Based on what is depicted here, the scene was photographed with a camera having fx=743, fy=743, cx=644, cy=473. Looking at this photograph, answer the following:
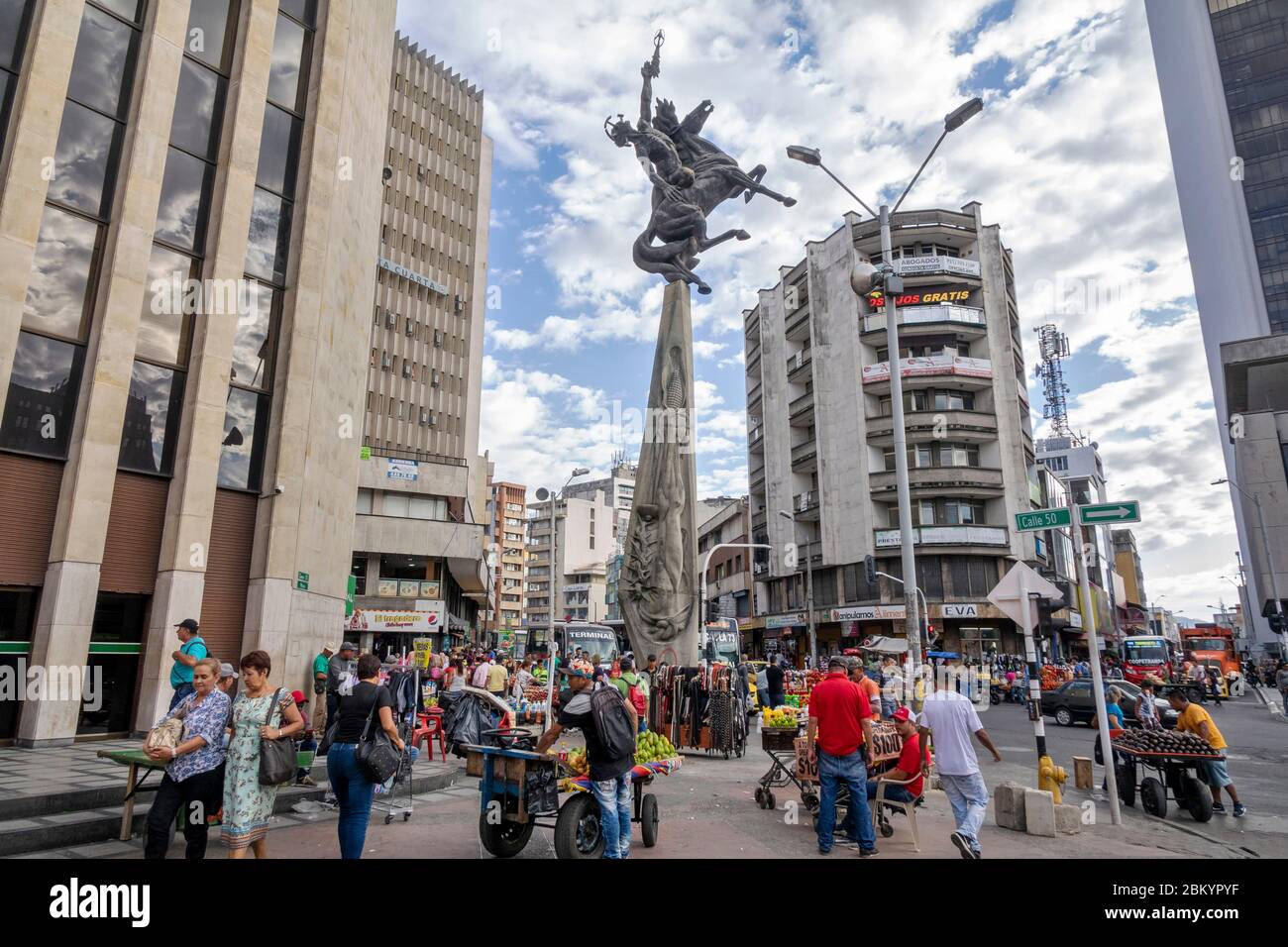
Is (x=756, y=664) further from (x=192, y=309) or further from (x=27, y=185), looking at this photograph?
(x=27, y=185)

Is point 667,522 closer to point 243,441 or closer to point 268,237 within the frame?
point 243,441

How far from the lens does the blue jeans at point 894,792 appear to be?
7754mm

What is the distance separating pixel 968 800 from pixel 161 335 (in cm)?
1529

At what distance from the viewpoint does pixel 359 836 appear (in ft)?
18.7

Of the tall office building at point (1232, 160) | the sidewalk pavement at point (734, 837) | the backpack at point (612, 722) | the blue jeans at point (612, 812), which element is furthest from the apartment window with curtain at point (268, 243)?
the tall office building at point (1232, 160)

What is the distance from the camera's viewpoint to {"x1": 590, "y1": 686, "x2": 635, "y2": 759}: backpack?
241 inches

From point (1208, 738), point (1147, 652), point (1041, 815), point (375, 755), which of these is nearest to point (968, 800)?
point (1041, 815)

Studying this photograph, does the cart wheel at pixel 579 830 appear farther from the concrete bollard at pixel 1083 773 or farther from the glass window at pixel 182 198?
the glass window at pixel 182 198

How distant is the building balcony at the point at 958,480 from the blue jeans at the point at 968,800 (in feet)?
138

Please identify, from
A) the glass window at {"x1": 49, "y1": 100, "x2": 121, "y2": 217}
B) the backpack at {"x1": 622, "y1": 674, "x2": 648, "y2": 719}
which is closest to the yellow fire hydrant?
the backpack at {"x1": 622, "y1": 674, "x2": 648, "y2": 719}

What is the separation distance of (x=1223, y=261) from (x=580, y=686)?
95.1m

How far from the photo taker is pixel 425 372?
58.5 m
